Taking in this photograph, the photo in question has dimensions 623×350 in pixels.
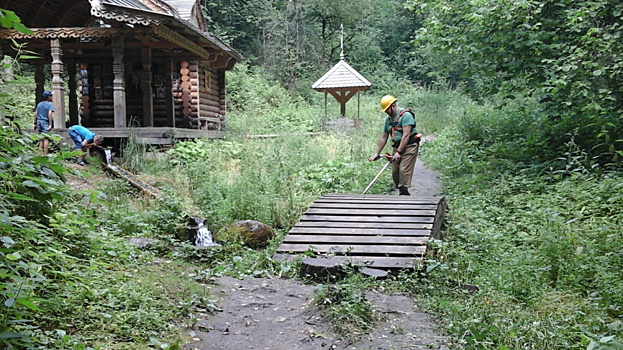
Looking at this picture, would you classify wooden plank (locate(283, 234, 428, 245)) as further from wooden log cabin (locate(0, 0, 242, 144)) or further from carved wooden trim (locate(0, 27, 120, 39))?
carved wooden trim (locate(0, 27, 120, 39))

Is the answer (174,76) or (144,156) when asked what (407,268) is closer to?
(144,156)

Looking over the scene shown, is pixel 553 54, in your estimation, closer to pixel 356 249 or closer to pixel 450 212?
pixel 450 212

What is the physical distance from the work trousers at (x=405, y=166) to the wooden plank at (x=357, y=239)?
7.70 feet

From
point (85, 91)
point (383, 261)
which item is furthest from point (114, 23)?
point (383, 261)

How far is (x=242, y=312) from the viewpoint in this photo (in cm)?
531

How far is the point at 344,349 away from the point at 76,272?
2410mm

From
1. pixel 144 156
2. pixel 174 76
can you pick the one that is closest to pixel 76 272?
pixel 144 156

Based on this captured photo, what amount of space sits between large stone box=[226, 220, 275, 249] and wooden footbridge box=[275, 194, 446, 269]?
609 mm

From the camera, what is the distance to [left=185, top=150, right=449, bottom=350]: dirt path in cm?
445

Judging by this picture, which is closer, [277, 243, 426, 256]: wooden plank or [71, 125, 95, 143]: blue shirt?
Answer: [277, 243, 426, 256]: wooden plank

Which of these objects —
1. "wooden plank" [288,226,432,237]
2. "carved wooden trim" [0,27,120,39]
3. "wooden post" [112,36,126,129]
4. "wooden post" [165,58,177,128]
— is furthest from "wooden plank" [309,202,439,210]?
"wooden post" [165,58,177,128]

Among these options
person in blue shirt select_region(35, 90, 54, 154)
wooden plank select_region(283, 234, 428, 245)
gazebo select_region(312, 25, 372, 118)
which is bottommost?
wooden plank select_region(283, 234, 428, 245)

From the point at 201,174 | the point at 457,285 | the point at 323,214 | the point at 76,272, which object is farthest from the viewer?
the point at 201,174

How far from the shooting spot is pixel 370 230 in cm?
787
